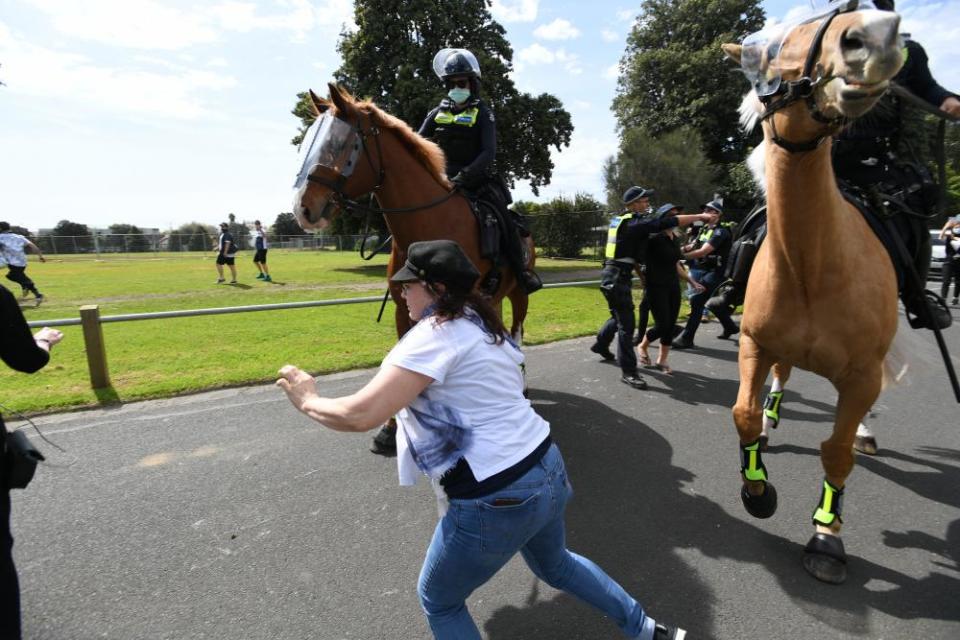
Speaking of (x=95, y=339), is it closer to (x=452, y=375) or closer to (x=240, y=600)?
(x=240, y=600)

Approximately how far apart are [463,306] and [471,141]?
308 centimetres

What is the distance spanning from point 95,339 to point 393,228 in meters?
3.95

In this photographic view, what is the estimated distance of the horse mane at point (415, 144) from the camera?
394cm

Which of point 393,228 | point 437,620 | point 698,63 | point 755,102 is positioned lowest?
point 437,620

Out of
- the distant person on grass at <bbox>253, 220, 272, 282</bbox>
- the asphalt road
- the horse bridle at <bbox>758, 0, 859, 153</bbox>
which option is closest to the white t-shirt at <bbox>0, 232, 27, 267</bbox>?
the distant person on grass at <bbox>253, 220, 272, 282</bbox>

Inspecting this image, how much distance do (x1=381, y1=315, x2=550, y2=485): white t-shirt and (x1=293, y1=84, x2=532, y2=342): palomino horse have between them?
224 cm

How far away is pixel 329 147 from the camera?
3.69m

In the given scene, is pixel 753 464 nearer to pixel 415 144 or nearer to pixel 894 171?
pixel 894 171

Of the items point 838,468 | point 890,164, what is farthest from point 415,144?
point 838,468

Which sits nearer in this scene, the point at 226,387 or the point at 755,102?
the point at 755,102

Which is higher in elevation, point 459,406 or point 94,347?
point 459,406

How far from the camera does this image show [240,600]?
250cm

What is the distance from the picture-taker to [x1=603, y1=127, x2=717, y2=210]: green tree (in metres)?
23.8

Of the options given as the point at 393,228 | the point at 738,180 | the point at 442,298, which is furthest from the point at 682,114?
the point at 442,298
